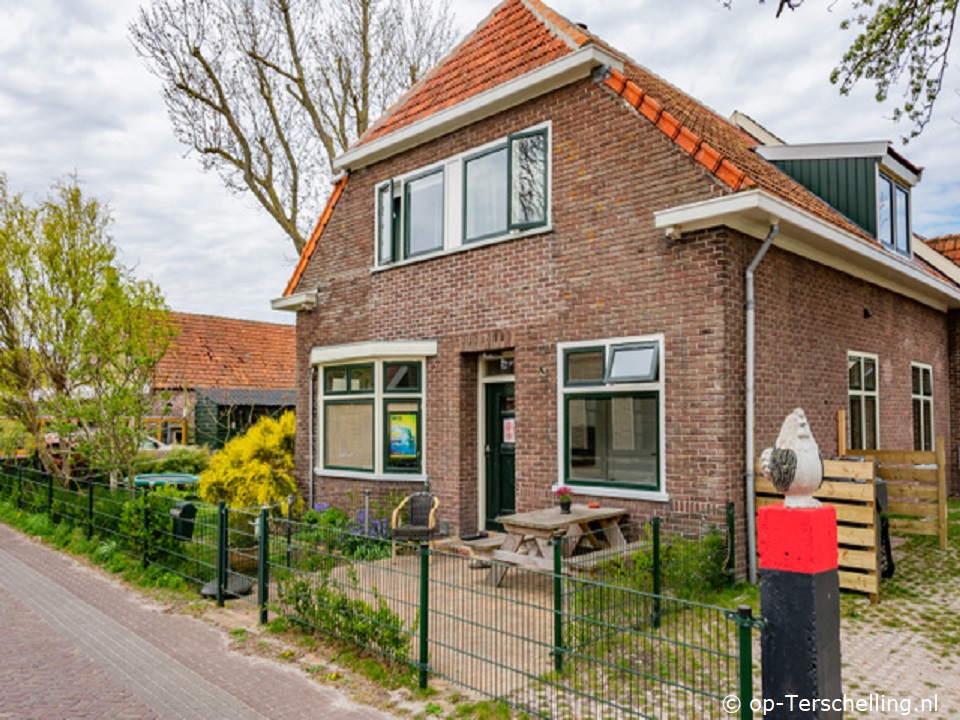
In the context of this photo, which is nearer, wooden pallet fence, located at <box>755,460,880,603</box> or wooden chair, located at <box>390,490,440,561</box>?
wooden pallet fence, located at <box>755,460,880,603</box>

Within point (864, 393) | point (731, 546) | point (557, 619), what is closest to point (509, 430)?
point (731, 546)

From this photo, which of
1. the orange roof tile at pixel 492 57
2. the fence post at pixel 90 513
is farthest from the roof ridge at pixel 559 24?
the fence post at pixel 90 513

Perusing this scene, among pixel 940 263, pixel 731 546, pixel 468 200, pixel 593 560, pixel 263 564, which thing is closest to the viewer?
pixel 593 560

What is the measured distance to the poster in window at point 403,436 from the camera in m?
11.4

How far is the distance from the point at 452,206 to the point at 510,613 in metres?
6.58

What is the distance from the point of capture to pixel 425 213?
38.5ft

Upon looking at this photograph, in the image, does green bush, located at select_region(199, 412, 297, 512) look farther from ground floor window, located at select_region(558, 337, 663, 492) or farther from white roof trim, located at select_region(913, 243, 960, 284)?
white roof trim, located at select_region(913, 243, 960, 284)

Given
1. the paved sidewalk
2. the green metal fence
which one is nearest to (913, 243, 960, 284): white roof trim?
the green metal fence

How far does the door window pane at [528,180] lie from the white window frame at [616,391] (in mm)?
1916

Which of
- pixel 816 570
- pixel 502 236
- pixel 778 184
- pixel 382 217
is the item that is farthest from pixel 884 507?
pixel 382 217

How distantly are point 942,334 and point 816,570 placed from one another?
1415cm

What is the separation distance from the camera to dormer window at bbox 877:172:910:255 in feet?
38.3

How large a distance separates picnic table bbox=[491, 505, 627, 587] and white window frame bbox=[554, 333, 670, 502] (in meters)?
0.31

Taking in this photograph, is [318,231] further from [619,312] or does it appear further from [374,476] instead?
[619,312]
